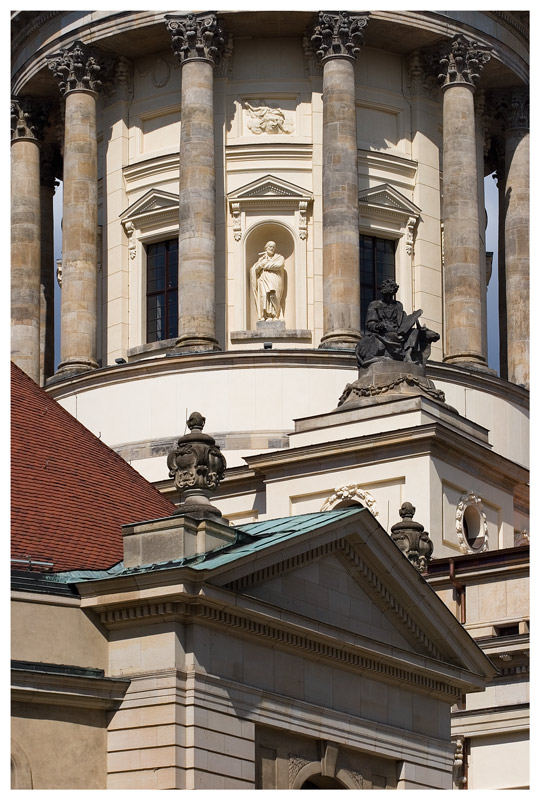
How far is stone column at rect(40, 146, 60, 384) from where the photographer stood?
70750 millimetres

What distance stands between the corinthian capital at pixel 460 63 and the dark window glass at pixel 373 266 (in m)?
5.12

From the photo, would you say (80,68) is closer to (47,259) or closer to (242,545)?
(47,259)

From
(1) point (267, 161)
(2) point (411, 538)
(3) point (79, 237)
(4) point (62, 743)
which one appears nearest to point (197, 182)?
(1) point (267, 161)

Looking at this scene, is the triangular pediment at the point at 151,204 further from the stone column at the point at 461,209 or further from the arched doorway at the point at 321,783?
the arched doorway at the point at 321,783

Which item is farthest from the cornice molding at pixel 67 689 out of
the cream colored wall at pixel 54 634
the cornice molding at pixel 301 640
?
the cornice molding at pixel 301 640

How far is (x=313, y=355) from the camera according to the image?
6041 centimetres

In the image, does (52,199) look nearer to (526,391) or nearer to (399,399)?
(526,391)

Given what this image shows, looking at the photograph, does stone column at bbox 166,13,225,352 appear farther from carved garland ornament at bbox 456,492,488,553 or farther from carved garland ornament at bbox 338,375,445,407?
carved garland ornament at bbox 456,492,488,553

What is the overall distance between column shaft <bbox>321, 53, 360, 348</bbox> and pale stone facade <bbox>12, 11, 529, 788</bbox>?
7cm

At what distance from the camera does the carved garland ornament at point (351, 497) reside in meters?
53.7

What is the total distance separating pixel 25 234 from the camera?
6850cm

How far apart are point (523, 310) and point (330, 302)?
8.12 meters

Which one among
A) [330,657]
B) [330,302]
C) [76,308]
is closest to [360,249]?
[330,302]

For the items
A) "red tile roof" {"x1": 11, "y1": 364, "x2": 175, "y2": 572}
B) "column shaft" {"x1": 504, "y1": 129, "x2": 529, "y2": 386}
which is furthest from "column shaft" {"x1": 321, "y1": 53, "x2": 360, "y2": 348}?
"red tile roof" {"x1": 11, "y1": 364, "x2": 175, "y2": 572}
